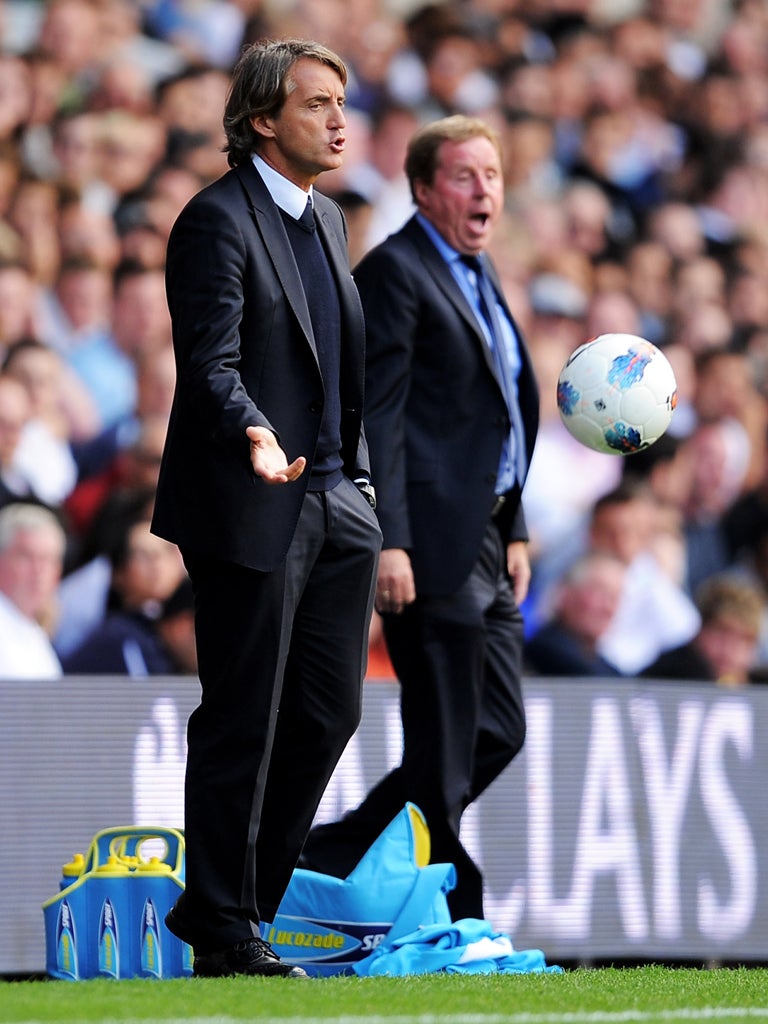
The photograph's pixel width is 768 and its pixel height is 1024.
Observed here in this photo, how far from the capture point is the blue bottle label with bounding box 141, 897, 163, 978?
4.13 metres

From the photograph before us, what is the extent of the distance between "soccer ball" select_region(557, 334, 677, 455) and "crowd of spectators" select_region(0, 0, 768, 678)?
249 cm

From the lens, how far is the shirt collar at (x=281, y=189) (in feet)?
12.7

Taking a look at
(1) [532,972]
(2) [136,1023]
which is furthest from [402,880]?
(2) [136,1023]

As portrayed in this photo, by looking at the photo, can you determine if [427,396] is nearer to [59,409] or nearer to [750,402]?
[59,409]

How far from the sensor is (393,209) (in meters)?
7.99

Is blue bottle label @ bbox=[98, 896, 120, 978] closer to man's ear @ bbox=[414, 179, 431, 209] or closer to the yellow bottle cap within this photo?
the yellow bottle cap

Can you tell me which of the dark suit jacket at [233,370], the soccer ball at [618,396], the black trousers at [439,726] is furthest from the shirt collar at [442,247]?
the dark suit jacket at [233,370]

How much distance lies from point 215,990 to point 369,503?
1.19 metres

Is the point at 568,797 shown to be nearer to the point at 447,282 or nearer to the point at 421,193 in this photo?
the point at 447,282

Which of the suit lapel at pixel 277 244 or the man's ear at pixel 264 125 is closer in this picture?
the suit lapel at pixel 277 244

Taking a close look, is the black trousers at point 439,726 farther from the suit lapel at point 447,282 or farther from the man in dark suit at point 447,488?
the suit lapel at point 447,282

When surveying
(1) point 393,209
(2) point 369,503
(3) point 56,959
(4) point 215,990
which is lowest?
(3) point 56,959

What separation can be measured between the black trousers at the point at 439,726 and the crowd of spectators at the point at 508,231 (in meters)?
2.18

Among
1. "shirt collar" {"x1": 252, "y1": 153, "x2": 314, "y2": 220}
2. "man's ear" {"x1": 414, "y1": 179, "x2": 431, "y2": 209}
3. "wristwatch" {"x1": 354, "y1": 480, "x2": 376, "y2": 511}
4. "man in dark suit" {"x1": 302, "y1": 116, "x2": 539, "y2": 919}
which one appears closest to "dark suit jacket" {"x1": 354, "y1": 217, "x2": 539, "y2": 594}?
"man in dark suit" {"x1": 302, "y1": 116, "x2": 539, "y2": 919}
